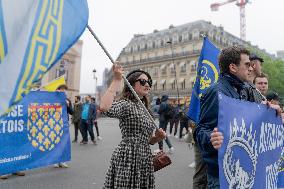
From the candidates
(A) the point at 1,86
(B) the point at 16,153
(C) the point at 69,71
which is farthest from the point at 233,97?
(C) the point at 69,71

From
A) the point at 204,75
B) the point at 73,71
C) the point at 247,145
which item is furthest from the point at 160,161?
the point at 73,71

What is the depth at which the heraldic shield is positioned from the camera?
21.5ft

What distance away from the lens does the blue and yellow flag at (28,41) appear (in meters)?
1.72

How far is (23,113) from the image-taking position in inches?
251

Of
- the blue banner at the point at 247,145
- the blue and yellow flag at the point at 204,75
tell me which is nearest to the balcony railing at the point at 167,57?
the blue and yellow flag at the point at 204,75

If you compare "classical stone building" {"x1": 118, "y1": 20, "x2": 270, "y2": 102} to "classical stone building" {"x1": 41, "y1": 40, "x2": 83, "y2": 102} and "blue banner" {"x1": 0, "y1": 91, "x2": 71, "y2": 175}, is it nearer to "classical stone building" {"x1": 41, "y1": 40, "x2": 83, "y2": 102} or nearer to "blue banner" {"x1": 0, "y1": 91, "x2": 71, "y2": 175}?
"classical stone building" {"x1": 41, "y1": 40, "x2": 83, "y2": 102}

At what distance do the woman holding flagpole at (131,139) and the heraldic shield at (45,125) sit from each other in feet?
12.8

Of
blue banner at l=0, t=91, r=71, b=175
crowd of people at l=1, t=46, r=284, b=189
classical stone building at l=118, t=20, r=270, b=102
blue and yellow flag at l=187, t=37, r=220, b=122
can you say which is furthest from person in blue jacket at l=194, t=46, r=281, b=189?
classical stone building at l=118, t=20, r=270, b=102

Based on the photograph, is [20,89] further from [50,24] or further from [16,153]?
[16,153]

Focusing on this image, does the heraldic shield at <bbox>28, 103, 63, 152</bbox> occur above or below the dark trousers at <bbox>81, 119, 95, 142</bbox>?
above

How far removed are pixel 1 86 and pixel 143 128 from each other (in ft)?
5.42

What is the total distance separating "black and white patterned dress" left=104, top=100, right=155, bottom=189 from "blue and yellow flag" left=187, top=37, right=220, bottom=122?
1997 millimetres

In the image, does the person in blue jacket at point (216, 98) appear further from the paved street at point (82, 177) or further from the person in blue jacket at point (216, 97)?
the paved street at point (82, 177)

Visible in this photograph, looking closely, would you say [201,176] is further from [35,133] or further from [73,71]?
[73,71]
